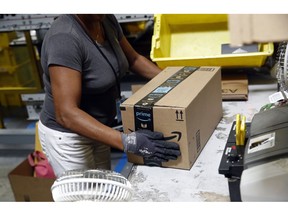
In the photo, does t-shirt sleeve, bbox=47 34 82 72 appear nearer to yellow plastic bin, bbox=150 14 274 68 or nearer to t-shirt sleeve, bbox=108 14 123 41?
t-shirt sleeve, bbox=108 14 123 41

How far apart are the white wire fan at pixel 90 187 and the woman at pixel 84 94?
0.47m

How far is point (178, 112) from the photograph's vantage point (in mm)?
1234

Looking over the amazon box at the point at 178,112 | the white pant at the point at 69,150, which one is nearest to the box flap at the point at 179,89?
the amazon box at the point at 178,112

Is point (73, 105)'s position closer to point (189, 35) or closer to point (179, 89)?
point (179, 89)

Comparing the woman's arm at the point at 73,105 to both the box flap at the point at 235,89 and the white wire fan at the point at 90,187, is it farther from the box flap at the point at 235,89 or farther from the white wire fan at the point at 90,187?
the box flap at the point at 235,89

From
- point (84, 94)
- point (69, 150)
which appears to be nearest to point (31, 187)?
point (69, 150)

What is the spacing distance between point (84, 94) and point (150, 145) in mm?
375

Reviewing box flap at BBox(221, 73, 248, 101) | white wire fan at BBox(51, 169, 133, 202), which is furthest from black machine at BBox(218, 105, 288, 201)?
box flap at BBox(221, 73, 248, 101)

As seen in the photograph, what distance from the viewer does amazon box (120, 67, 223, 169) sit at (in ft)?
4.14

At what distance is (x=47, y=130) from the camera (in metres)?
1.62

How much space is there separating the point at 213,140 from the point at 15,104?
10.0 feet

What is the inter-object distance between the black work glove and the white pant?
1.16ft

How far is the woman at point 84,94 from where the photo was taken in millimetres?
1291
